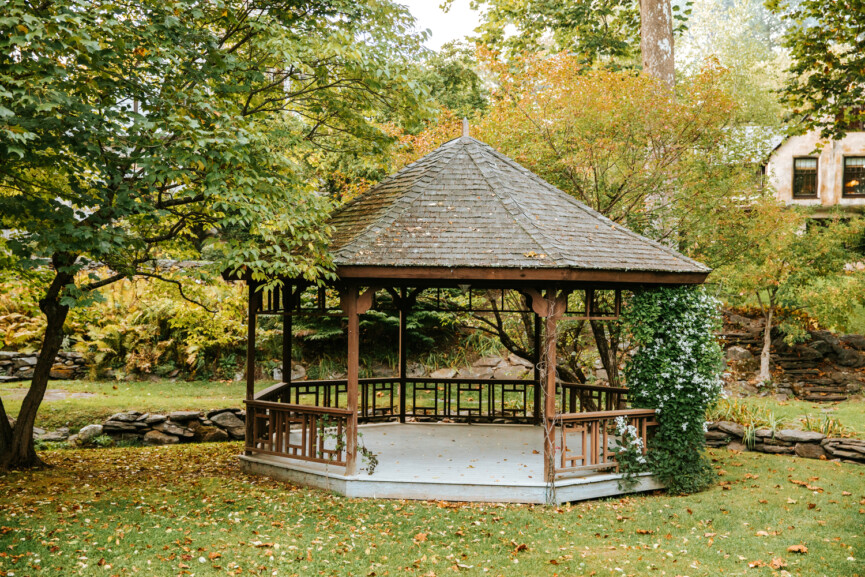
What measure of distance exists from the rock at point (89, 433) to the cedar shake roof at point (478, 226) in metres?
6.58

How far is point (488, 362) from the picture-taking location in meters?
20.2

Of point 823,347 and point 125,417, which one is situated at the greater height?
point 823,347

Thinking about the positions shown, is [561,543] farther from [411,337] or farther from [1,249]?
[411,337]

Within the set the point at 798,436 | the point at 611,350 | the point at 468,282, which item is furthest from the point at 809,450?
the point at 468,282

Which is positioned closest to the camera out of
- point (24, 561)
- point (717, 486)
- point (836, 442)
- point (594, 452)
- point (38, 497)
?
point (24, 561)

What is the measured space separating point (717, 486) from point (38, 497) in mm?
9120

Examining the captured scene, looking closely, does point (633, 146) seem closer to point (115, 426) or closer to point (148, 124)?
point (148, 124)

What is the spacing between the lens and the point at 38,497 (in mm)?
8344

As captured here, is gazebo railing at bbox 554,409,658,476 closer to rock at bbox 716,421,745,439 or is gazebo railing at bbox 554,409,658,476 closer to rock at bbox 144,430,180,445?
rock at bbox 716,421,745,439

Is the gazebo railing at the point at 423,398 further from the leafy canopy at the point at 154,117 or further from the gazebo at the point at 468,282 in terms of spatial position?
the leafy canopy at the point at 154,117

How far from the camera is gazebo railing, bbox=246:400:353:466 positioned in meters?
9.33

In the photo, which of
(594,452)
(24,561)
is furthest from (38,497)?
(594,452)

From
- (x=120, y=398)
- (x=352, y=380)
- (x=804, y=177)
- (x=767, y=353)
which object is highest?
(x=804, y=177)

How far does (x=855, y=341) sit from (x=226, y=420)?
18192 millimetres
